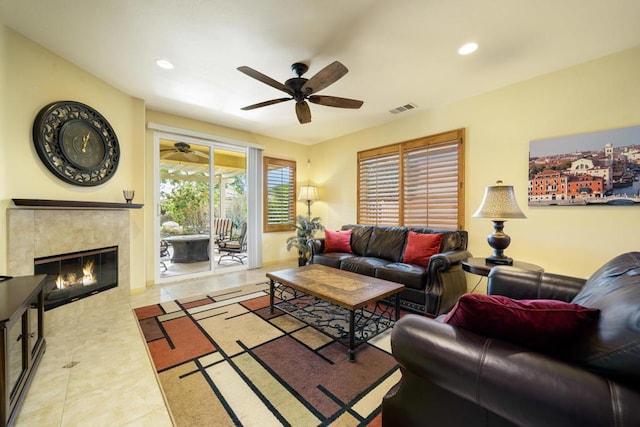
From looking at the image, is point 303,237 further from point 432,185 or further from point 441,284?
point 441,284

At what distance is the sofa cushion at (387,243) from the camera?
3771 millimetres

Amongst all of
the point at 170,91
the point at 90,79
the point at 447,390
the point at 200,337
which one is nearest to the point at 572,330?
the point at 447,390

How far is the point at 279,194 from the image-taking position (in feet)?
18.1

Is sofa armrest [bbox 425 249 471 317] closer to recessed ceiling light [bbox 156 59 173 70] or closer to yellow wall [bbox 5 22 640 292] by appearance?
yellow wall [bbox 5 22 640 292]

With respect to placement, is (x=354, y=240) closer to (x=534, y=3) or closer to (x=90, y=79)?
(x=534, y=3)

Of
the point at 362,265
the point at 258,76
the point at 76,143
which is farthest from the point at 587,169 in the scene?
the point at 76,143

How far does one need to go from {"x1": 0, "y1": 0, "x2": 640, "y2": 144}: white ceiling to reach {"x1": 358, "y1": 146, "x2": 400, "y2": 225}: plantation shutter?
132cm

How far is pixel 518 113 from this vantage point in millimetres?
3047

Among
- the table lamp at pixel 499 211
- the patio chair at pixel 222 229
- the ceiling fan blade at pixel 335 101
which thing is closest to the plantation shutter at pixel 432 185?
the table lamp at pixel 499 211

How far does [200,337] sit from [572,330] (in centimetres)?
253

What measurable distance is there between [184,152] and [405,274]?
4048 mm

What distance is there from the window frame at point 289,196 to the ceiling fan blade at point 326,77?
2874 mm

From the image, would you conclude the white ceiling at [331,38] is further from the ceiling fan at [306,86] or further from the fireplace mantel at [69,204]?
the fireplace mantel at [69,204]

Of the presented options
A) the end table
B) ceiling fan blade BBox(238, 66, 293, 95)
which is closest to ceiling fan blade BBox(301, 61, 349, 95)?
ceiling fan blade BBox(238, 66, 293, 95)
